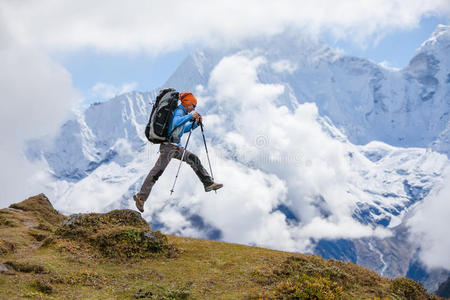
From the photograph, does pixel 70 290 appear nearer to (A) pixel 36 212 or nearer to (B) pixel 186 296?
(B) pixel 186 296

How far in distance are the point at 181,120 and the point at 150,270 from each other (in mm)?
6070

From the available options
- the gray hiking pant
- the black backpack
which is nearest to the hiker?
the gray hiking pant

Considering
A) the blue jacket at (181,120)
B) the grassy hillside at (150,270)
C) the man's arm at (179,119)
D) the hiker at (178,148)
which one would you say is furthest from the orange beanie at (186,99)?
the grassy hillside at (150,270)

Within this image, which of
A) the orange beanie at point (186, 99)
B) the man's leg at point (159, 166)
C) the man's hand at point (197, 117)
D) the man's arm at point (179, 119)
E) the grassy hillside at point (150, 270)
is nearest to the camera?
the grassy hillside at point (150, 270)

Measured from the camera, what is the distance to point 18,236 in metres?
18.9

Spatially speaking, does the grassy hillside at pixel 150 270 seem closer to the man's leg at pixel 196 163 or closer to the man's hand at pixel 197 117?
the man's leg at pixel 196 163

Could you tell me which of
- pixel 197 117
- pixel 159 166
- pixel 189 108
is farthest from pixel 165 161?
pixel 189 108

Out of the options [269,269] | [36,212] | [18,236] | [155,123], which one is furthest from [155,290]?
[36,212]

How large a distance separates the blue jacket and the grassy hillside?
5224 millimetres

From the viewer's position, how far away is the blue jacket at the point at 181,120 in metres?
15.2

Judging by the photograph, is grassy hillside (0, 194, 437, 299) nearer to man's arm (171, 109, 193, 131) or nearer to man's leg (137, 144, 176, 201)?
man's leg (137, 144, 176, 201)

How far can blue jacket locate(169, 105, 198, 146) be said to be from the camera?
1518 centimetres

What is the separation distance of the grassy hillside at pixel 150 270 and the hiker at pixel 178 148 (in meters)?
2.55

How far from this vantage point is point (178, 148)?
15.6 m
